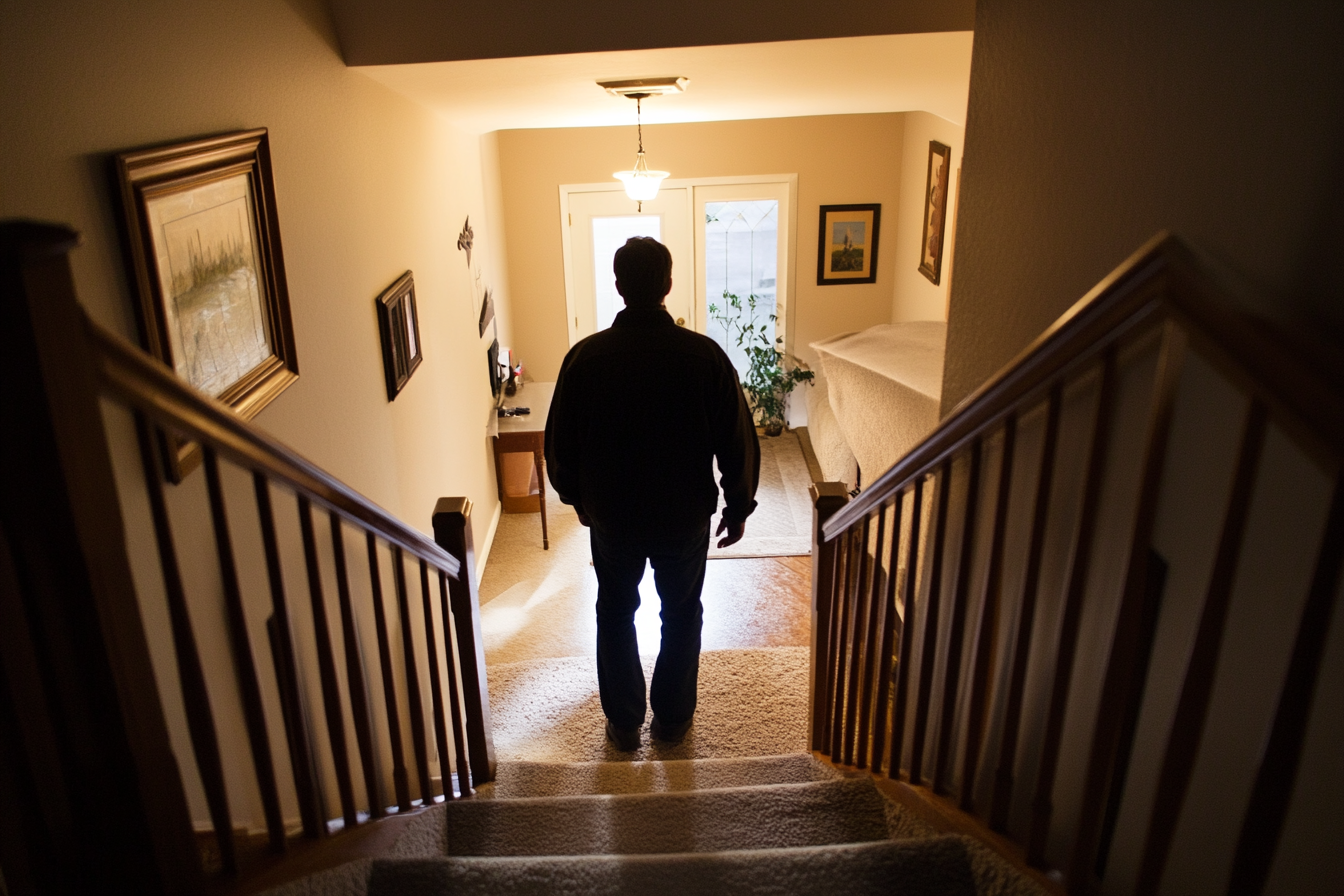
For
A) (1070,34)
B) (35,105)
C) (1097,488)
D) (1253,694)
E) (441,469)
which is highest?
(1070,34)

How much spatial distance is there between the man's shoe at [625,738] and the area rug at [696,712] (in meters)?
0.02

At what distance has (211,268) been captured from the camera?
5.75 ft

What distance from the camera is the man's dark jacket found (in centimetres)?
227

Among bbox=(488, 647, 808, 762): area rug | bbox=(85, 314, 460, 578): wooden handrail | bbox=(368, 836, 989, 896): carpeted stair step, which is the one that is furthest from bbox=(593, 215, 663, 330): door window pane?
bbox=(368, 836, 989, 896): carpeted stair step

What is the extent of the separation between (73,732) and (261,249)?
134cm

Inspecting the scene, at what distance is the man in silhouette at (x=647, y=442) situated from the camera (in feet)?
7.45

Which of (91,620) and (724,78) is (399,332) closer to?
(724,78)

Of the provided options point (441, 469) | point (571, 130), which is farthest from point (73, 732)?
point (571, 130)

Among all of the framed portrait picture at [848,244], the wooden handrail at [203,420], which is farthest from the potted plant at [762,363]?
the wooden handrail at [203,420]

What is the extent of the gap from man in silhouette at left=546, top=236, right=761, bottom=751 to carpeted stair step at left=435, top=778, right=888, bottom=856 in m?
0.69

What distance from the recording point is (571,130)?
6293 mm

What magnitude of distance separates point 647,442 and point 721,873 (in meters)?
1.13

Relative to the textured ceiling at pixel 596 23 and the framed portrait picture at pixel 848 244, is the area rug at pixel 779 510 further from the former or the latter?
the textured ceiling at pixel 596 23

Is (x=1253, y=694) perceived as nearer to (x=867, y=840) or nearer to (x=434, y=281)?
(x=867, y=840)
